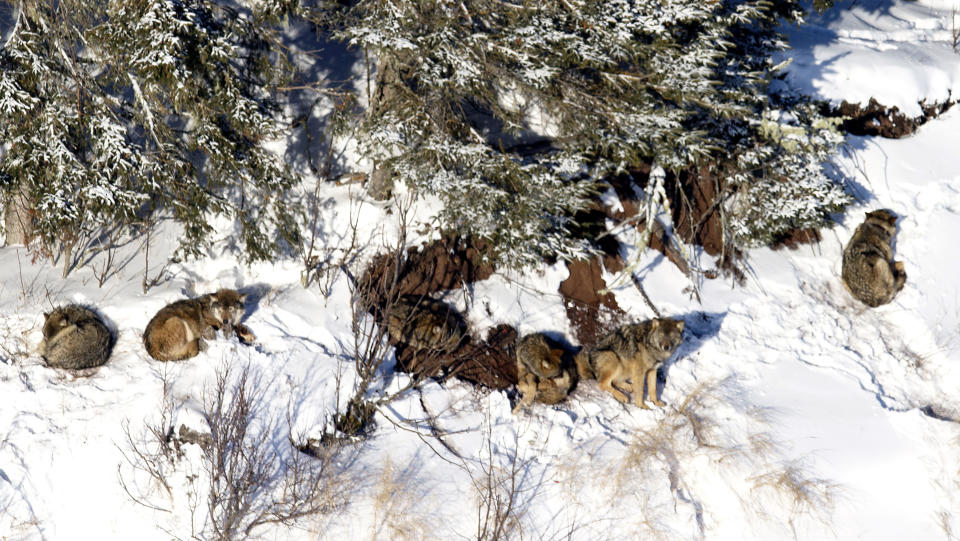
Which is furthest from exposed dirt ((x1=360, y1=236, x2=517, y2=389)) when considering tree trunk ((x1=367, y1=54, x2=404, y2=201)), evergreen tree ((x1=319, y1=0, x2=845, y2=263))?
tree trunk ((x1=367, y1=54, x2=404, y2=201))

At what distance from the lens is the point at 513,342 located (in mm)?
8906

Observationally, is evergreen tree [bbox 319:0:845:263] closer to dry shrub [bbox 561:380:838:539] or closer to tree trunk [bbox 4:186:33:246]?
dry shrub [bbox 561:380:838:539]

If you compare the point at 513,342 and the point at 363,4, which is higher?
the point at 363,4

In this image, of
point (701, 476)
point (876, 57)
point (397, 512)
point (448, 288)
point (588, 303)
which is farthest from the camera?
point (876, 57)

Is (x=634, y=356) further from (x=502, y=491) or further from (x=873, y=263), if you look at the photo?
(x=873, y=263)

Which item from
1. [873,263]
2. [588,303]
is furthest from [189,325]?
[873,263]

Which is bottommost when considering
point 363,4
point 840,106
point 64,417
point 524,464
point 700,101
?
point 524,464

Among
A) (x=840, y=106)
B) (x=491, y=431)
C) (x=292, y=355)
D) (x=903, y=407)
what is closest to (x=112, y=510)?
(x=292, y=355)

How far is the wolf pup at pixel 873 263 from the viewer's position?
32.7ft

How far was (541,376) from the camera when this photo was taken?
317 inches

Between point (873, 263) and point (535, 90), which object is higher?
point (535, 90)

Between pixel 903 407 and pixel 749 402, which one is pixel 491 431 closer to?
pixel 749 402

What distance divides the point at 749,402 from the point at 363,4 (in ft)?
26.1

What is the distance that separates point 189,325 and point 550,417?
4893 millimetres
